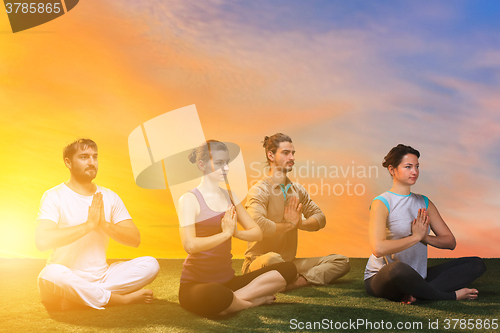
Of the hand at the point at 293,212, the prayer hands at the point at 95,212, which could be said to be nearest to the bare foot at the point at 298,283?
the hand at the point at 293,212

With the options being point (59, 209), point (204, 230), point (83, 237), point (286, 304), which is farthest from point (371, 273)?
point (59, 209)

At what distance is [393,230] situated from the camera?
3816 millimetres

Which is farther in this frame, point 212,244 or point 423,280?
point 423,280

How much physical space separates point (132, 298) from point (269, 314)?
139 centimetres

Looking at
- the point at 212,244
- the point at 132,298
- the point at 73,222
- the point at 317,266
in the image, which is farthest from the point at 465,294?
the point at 73,222

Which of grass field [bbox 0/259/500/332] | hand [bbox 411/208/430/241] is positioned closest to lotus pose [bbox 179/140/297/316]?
grass field [bbox 0/259/500/332]

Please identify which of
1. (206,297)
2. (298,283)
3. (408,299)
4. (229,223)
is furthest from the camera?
(298,283)

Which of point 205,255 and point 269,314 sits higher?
point 205,255

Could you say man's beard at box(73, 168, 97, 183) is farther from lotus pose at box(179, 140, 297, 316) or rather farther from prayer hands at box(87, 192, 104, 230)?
lotus pose at box(179, 140, 297, 316)

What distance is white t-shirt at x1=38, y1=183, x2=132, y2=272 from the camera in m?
3.79

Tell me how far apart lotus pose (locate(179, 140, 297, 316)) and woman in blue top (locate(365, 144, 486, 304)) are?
3.37 feet

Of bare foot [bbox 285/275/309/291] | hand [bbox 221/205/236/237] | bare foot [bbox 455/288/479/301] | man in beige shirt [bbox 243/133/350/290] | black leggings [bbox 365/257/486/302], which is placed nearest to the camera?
hand [bbox 221/205/236/237]

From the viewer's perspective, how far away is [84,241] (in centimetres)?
388

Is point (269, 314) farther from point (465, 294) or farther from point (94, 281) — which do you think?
point (465, 294)
